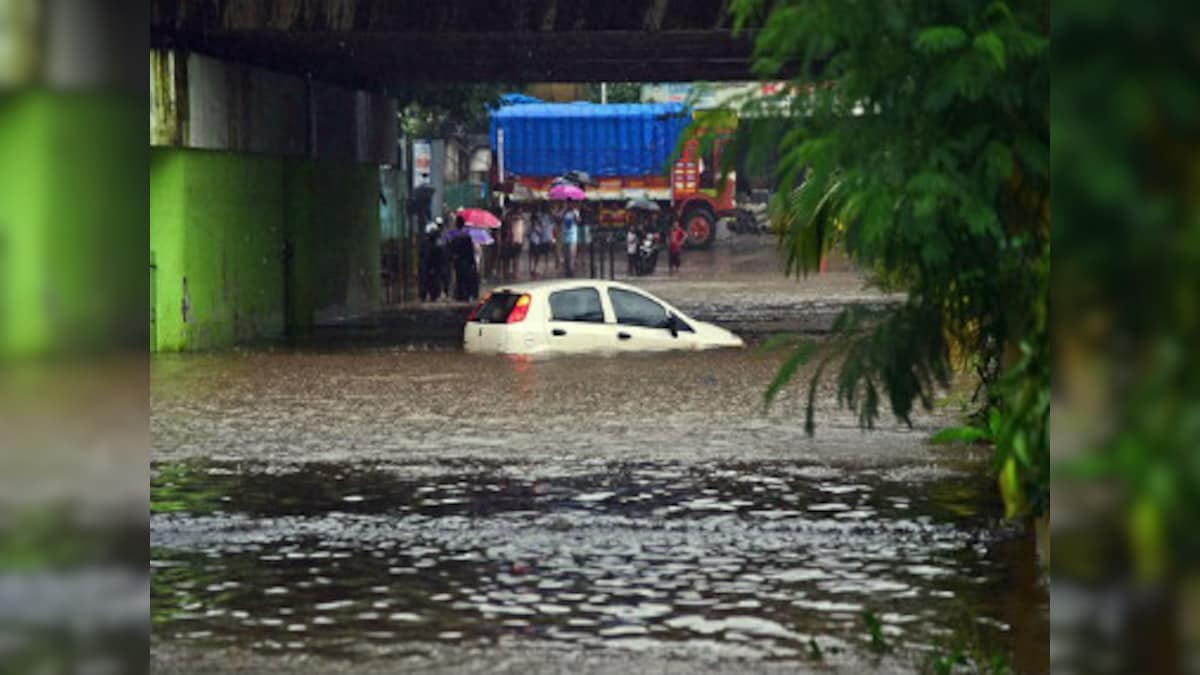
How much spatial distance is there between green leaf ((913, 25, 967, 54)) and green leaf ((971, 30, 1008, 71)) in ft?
0.18

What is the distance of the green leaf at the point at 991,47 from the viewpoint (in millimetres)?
7148

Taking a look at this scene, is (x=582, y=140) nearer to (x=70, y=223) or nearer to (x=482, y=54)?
(x=482, y=54)

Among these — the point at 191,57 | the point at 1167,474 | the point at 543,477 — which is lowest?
the point at 543,477

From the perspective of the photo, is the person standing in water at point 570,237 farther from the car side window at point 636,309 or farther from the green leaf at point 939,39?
the green leaf at point 939,39

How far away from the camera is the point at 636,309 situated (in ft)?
A: 99.0

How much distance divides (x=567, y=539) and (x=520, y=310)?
17.0 m

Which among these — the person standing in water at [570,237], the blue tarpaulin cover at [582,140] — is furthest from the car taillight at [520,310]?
the blue tarpaulin cover at [582,140]

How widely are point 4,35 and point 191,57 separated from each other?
27203 millimetres

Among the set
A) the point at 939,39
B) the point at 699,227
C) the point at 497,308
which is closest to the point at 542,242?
the point at 699,227

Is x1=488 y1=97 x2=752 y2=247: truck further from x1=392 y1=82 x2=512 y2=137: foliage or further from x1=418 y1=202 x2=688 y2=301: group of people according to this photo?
x1=392 y1=82 x2=512 y2=137: foliage

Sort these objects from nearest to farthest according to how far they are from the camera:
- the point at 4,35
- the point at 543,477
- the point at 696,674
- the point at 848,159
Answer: the point at 4,35
the point at 848,159
the point at 696,674
the point at 543,477

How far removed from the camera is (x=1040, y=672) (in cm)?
895

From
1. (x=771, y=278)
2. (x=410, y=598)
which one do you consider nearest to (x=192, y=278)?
(x=410, y=598)

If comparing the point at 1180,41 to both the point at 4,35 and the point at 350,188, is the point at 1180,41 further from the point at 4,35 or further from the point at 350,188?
the point at 350,188
